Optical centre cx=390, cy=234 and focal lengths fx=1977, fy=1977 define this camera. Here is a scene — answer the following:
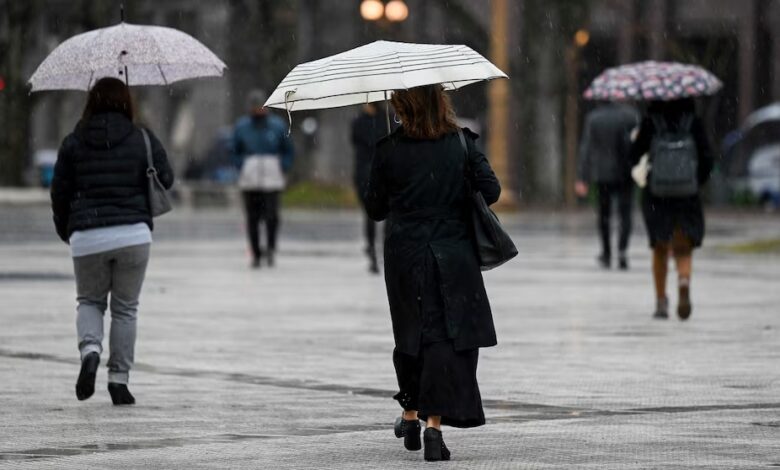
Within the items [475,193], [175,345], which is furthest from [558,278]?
[475,193]

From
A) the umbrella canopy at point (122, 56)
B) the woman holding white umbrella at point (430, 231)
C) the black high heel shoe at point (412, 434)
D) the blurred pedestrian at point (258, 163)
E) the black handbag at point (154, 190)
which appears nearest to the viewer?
the woman holding white umbrella at point (430, 231)

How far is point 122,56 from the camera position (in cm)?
1022

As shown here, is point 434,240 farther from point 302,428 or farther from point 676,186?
point 676,186

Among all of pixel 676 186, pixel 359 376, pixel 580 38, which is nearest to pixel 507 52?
pixel 580 38

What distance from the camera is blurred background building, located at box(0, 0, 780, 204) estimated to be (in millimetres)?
42531

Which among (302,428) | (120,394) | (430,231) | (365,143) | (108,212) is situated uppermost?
(430,231)

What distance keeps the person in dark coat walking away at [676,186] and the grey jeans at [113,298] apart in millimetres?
5621

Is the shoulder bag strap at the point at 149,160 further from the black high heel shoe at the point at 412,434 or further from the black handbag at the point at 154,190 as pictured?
the black high heel shoe at the point at 412,434

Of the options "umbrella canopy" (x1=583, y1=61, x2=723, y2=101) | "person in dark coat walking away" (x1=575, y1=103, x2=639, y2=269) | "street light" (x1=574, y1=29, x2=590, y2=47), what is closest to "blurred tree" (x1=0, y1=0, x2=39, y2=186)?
"street light" (x1=574, y1=29, x2=590, y2=47)

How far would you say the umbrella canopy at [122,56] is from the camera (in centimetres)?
1020

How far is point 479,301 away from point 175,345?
5031 millimetres

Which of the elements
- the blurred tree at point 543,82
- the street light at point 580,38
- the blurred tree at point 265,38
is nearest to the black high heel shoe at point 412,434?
the street light at point 580,38

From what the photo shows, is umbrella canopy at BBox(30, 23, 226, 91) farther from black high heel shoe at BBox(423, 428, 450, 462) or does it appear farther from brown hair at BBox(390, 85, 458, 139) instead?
black high heel shoe at BBox(423, 428, 450, 462)

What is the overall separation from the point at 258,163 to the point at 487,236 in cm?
1307
